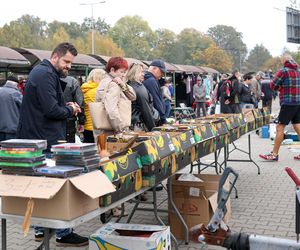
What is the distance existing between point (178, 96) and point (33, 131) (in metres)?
17.5

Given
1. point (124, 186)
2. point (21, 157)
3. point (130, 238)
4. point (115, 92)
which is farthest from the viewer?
point (115, 92)

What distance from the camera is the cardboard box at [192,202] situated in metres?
4.53

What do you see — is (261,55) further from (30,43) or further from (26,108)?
(26,108)

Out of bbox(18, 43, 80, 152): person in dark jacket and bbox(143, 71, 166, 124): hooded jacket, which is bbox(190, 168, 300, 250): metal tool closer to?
bbox(18, 43, 80, 152): person in dark jacket

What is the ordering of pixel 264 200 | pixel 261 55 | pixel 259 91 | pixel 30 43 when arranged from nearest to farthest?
pixel 264 200 < pixel 259 91 < pixel 30 43 < pixel 261 55

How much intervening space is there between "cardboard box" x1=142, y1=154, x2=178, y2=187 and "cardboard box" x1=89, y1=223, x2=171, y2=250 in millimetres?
369

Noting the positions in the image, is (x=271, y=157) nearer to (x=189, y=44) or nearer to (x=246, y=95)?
(x=246, y=95)

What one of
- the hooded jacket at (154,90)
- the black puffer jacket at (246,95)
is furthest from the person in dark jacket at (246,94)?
A: the hooded jacket at (154,90)

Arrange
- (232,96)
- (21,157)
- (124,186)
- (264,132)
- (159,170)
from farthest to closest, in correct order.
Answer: (264,132) < (232,96) < (159,170) < (124,186) < (21,157)

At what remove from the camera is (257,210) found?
18.3ft

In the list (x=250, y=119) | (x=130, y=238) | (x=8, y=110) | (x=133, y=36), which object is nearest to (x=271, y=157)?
(x=250, y=119)

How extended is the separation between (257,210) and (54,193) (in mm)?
3608

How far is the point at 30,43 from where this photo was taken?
69.1m

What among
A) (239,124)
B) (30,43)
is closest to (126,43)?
(30,43)
